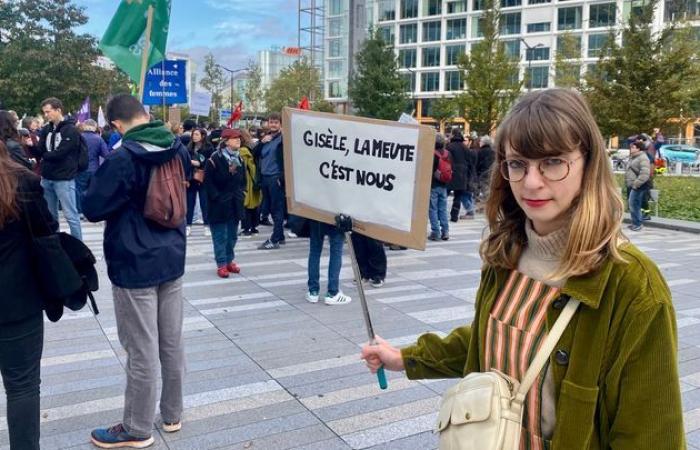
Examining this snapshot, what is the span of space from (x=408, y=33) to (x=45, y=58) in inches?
1904

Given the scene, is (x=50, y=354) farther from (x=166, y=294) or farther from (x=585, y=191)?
(x=585, y=191)

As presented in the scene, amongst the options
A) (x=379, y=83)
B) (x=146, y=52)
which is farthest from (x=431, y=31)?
(x=146, y=52)

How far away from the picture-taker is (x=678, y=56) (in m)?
22.9

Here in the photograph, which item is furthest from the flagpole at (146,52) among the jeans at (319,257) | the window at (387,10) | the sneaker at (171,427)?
the window at (387,10)

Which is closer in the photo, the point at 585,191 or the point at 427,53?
the point at 585,191

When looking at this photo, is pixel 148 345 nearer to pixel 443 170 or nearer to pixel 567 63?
pixel 443 170

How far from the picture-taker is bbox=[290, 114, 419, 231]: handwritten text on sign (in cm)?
254

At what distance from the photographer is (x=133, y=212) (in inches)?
146

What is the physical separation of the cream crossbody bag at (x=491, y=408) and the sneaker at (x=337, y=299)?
5.50 metres

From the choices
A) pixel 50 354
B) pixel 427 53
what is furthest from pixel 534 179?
pixel 427 53

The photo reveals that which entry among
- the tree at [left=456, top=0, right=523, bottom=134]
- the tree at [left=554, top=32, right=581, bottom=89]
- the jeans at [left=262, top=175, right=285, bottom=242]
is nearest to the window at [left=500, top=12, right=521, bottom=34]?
the tree at [left=554, top=32, right=581, bottom=89]

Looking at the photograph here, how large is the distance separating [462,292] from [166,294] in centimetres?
462

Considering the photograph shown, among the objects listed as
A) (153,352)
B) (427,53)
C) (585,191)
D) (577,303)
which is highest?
(427,53)

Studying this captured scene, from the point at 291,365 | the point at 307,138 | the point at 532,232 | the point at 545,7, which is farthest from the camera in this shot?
the point at 545,7
